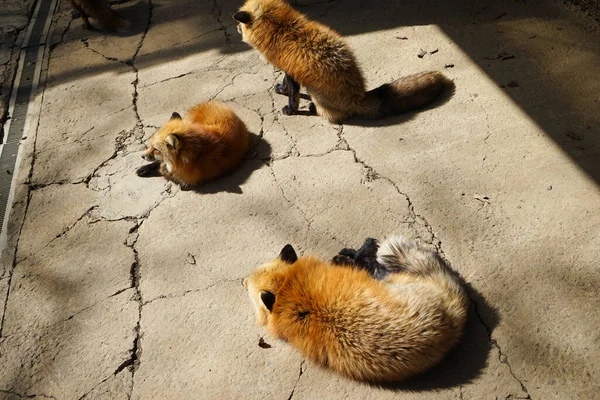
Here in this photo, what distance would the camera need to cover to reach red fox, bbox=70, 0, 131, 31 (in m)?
5.43

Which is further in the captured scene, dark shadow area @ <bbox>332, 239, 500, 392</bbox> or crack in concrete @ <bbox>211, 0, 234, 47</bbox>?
crack in concrete @ <bbox>211, 0, 234, 47</bbox>

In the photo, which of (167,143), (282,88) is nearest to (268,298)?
(167,143)

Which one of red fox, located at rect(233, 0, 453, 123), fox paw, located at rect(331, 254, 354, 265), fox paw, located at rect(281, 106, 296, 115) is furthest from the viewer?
fox paw, located at rect(281, 106, 296, 115)

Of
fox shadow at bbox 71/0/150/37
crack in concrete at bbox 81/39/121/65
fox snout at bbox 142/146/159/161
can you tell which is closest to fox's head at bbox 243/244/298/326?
fox snout at bbox 142/146/159/161

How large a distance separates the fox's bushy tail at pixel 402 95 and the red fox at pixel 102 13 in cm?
347

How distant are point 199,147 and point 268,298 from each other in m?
1.52

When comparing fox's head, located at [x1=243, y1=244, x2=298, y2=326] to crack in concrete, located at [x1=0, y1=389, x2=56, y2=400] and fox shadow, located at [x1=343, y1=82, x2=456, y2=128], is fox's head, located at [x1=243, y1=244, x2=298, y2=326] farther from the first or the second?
fox shadow, located at [x1=343, y1=82, x2=456, y2=128]

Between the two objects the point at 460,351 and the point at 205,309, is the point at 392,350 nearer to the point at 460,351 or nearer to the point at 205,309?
the point at 460,351

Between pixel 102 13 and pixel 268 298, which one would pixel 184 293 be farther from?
pixel 102 13

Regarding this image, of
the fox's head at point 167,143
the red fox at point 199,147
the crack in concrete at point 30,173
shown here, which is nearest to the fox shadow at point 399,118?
the red fox at point 199,147

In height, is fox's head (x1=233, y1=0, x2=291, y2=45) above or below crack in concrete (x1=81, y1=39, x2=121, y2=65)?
above

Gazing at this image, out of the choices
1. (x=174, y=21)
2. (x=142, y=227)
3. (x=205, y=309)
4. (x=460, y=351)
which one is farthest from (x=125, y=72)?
(x=460, y=351)

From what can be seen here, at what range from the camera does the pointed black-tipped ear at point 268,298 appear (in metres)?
2.28

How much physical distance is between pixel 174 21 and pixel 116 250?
349cm
